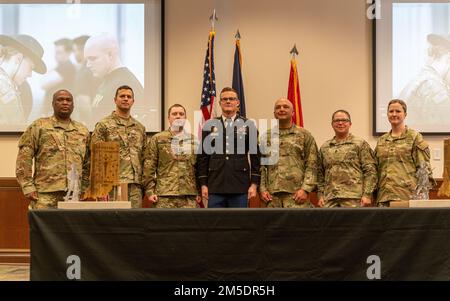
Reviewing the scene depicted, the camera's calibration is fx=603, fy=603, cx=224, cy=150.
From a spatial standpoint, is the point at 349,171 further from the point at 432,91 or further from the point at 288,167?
the point at 432,91

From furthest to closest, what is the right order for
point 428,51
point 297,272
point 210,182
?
point 428,51, point 210,182, point 297,272

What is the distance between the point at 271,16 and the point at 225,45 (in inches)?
23.6

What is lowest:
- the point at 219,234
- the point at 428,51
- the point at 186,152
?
the point at 219,234

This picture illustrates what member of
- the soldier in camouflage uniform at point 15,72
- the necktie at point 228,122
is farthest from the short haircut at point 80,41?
the necktie at point 228,122

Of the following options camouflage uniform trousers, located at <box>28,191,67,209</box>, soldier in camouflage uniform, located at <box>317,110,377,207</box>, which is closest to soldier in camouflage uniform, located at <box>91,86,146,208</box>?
camouflage uniform trousers, located at <box>28,191,67,209</box>

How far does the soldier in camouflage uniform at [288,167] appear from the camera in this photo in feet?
15.3

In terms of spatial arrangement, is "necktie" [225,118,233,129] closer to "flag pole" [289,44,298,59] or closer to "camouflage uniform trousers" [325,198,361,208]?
"camouflage uniform trousers" [325,198,361,208]

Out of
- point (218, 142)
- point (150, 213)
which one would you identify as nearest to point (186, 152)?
point (218, 142)

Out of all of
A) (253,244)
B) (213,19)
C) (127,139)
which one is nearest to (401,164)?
(253,244)

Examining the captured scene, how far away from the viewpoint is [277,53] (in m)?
6.61

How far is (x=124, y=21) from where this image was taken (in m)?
6.60

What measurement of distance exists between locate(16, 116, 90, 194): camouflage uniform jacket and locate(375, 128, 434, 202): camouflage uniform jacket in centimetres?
232

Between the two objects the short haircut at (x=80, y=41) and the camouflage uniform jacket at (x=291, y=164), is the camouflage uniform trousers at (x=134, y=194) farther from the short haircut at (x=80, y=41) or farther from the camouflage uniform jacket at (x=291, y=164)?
the short haircut at (x=80, y=41)

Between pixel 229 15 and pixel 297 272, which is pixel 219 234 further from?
pixel 229 15
